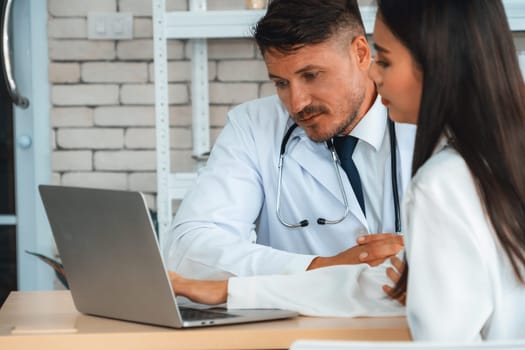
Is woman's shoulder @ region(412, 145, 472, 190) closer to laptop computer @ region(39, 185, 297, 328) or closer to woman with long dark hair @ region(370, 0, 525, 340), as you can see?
woman with long dark hair @ region(370, 0, 525, 340)

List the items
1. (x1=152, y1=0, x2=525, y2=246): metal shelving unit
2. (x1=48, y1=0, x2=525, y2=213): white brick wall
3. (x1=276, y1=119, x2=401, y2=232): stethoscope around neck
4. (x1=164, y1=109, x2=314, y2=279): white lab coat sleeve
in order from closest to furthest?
1. (x1=164, y1=109, x2=314, y2=279): white lab coat sleeve
2. (x1=276, y1=119, x2=401, y2=232): stethoscope around neck
3. (x1=152, y1=0, x2=525, y2=246): metal shelving unit
4. (x1=48, y1=0, x2=525, y2=213): white brick wall

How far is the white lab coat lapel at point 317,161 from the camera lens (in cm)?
193

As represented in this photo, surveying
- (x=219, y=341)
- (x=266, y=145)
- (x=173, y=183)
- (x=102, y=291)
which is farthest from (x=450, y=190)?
(x=173, y=183)

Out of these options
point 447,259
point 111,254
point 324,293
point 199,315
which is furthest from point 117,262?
point 447,259

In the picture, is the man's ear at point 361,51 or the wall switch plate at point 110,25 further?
the wall switch plate at point 110,25

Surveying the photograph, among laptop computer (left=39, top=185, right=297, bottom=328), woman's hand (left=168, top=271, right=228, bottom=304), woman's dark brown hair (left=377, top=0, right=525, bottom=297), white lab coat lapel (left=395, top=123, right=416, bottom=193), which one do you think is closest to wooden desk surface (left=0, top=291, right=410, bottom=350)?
laptop computer (left=39, top=185, right=297, bottom=328)

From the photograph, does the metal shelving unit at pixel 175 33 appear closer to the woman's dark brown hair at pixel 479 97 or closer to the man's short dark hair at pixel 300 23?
the man's short dark hair at pixel 300 23

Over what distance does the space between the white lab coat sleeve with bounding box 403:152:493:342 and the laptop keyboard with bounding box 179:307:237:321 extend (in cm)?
33

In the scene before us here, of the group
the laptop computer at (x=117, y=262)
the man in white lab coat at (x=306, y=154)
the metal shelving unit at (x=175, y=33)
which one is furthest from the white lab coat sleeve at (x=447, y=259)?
the metal shelving unit at (x=175, y=33)

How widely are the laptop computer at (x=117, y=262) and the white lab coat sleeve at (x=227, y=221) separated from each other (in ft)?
0.77

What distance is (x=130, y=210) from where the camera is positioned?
1.26m

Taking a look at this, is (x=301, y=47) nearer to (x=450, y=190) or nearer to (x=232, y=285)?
(x=232, y=285)

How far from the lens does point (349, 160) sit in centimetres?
194

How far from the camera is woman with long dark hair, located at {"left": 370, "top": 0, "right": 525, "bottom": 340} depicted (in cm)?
109
